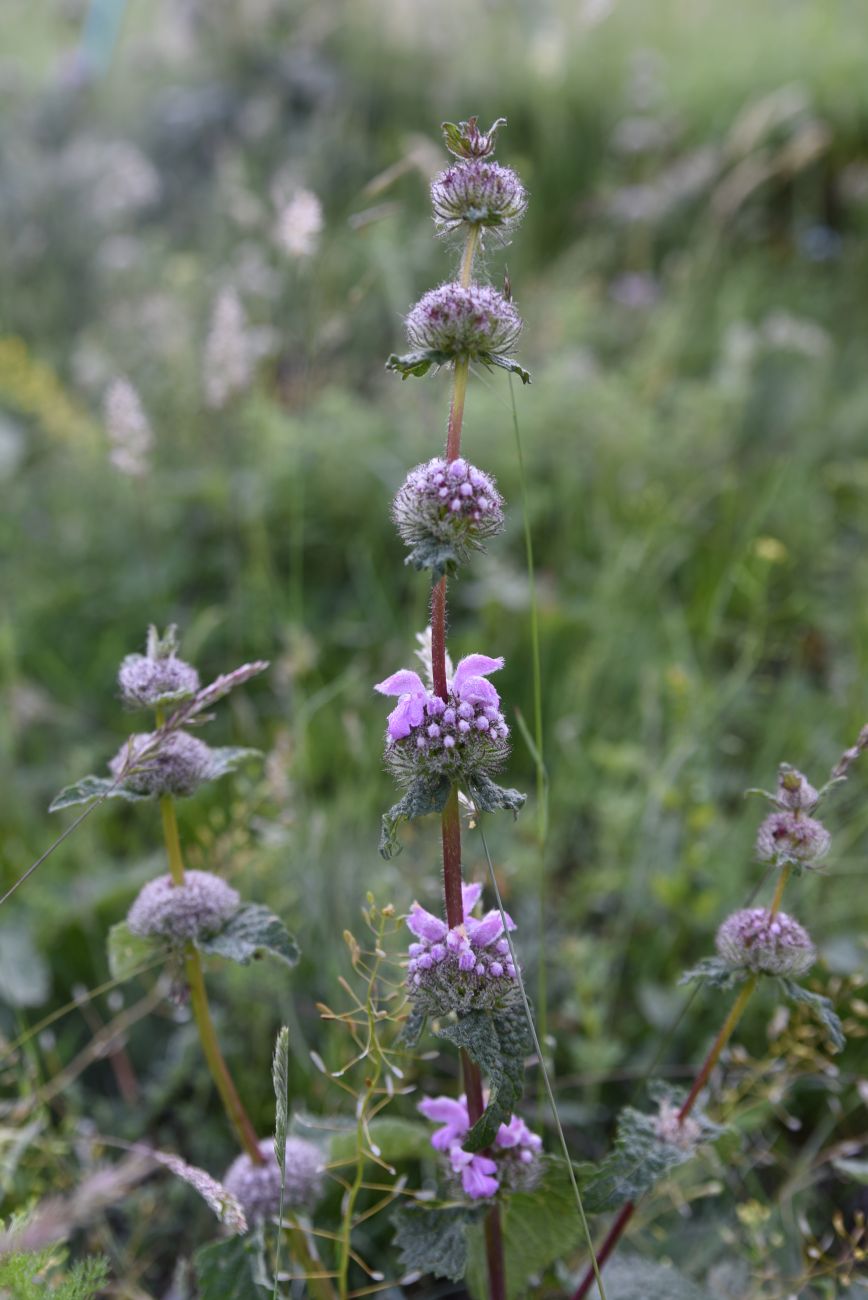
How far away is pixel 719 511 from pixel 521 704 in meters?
1.03

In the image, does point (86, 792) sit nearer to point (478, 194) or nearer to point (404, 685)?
point (404, 685)

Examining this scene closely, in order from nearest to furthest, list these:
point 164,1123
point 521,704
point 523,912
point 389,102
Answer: point 164,1123 < point 523,912 < point 521,704 < point 389,102

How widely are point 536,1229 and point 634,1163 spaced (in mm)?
180

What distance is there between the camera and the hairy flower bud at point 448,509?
947 millimetres

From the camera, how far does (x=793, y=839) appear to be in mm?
1054

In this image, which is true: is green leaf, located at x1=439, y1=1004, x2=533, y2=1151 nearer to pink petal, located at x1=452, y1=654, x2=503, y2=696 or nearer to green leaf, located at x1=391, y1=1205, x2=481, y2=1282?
green leaf, located at x1=391, y1=1205, x2=481, y2=1282

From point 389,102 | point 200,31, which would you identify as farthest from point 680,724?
point 200,31

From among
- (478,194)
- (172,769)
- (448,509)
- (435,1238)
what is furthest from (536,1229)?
(478,194)

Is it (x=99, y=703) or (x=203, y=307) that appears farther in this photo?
(x=203, y=307)

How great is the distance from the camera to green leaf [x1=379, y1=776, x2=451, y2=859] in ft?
3.16

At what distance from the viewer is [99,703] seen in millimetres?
2643

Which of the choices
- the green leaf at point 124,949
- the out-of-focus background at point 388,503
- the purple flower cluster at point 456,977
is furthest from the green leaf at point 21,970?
the purple flower cluster at point 456,977

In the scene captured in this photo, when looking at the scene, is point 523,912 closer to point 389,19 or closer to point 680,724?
point 680,724

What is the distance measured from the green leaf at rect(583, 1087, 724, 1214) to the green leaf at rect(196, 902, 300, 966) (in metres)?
0.37
